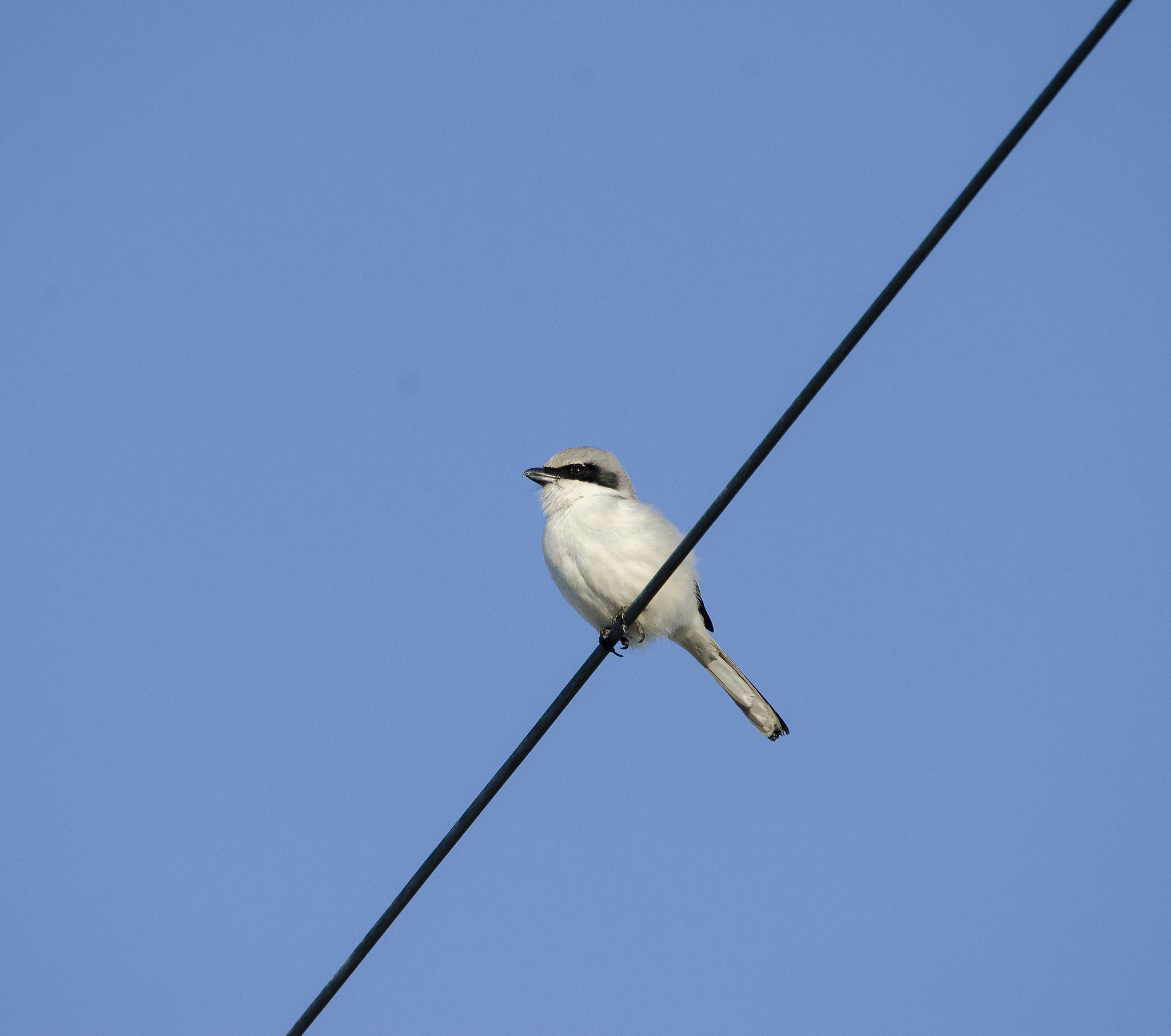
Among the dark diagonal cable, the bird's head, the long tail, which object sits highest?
the bird's head

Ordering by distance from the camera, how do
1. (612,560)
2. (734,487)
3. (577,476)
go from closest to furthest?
(734,487), (612,560), (577,476)

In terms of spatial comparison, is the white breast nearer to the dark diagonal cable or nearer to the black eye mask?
the black eye mask

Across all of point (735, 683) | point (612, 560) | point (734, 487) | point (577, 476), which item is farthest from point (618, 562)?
point (734, 487)

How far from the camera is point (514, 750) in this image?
410cm

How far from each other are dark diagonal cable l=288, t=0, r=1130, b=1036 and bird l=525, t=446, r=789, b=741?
2.20m

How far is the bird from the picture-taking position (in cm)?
689

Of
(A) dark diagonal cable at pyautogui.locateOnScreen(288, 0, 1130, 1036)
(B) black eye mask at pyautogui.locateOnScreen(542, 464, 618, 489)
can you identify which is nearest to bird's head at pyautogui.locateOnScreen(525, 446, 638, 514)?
(B) black eye mask at pyautogui.locateOnScreen(542, 464, 618, 489)

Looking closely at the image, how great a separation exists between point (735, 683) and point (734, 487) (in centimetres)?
401

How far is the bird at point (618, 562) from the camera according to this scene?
6.89 metres

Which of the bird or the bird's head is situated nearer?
the bird

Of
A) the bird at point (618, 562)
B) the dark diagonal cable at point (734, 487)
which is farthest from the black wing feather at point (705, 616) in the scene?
the dark diagonal cable at point (734, 487)

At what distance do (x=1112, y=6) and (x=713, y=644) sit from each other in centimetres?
527

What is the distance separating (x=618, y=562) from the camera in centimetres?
685

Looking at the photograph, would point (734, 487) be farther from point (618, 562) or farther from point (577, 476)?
point (577, 476)
